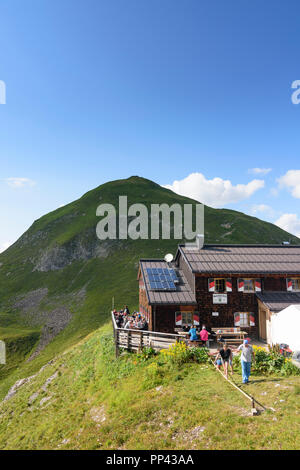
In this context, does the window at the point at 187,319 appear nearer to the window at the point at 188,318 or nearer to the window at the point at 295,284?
the window at the point at 188,318

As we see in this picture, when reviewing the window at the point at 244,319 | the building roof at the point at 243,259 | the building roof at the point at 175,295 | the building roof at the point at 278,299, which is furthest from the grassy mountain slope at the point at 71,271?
the building roof at the point at 278,299

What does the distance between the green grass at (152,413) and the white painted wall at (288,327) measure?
5.27 m

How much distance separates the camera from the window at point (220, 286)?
1091 inches

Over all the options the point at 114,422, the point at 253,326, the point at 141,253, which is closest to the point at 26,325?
the point at 141,253

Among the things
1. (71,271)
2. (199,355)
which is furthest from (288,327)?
(71,271)

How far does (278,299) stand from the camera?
26.6m

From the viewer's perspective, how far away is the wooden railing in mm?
20281

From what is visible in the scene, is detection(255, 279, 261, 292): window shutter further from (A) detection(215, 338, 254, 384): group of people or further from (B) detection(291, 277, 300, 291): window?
(A) detection(215, 338, 254, 384): group of people

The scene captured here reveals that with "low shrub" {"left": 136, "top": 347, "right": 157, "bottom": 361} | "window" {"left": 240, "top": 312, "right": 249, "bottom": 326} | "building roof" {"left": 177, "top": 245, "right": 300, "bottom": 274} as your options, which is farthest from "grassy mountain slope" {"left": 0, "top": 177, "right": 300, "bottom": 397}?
"window" {"left": 240, "top": 312, "right": 249, "bottom": 326}

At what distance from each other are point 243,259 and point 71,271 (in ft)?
239

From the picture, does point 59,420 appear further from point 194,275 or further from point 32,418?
point 194,275

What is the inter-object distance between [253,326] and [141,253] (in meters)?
58.7

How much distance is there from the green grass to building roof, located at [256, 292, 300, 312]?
10.8 m

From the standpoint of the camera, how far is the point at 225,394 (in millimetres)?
13766
